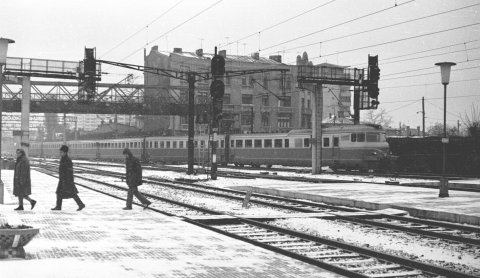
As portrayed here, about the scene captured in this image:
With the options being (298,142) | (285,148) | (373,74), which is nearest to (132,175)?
(373,74)

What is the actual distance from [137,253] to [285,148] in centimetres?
3494

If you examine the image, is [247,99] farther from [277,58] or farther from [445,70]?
[445,70]

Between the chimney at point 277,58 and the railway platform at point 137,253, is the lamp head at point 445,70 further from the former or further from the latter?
the chimney at point 277,58

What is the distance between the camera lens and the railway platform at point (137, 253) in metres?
7.62

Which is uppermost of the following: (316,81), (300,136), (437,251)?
(316,81)

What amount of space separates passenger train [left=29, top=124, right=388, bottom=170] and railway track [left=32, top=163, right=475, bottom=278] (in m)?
20.0

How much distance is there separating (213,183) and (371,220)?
1401cm

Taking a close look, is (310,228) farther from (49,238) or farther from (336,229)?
(49,238)

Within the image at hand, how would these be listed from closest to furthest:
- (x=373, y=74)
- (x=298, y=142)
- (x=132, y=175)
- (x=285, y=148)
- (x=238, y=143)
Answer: (x=132, y=175) → (x=373, y=74) → (x=298, y=142) → (x=285, y=148) → (x=238, y=143)

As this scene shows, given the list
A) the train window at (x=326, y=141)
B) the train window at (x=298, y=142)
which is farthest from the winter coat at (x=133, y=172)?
the train window at (x=298, y=142)

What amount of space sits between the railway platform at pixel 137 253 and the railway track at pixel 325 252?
292 millimetres

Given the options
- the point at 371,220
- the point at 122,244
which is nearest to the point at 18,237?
the point at 122,244

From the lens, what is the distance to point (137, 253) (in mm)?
8969

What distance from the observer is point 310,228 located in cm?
1285
